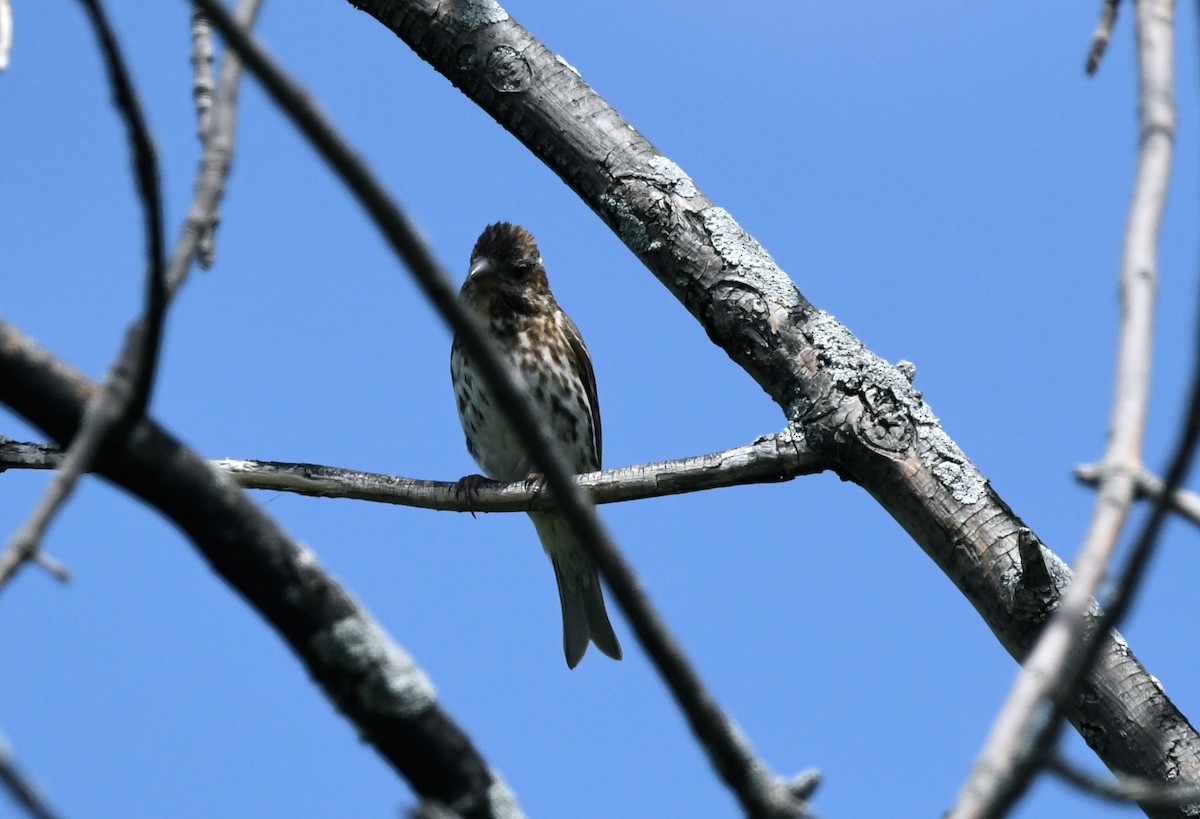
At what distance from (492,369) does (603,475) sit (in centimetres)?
286

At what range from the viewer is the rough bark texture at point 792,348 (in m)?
3.43

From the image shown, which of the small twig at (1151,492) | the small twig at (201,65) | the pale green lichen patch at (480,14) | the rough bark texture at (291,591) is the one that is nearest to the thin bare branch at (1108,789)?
the small twig at (1151,492)

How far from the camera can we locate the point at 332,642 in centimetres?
188

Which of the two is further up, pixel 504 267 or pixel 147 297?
pixel 504 267

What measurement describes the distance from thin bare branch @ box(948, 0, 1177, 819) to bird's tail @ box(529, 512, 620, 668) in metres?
5.54

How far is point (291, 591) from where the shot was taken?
6.15ft

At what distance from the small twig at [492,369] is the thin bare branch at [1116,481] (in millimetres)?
367

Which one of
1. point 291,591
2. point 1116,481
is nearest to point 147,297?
point 291,591

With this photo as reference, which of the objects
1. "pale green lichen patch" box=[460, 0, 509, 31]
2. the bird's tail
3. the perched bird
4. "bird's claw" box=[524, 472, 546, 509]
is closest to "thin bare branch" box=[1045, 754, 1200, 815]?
"bird's claw" box=[524, 472, 546, 509]

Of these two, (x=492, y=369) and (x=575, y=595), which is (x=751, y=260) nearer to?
(x=492, y=369)

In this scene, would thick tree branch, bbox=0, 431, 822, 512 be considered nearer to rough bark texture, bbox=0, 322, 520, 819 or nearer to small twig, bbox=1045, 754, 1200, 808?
rough bark texture, bbox=0, 322, 520, 819

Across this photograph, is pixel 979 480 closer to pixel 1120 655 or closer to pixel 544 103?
pixel 1120 655

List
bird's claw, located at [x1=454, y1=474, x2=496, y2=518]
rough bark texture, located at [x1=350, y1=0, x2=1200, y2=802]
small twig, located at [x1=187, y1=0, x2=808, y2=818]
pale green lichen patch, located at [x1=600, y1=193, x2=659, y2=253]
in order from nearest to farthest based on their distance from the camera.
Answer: small twig, located at [x1=187, y1=0, x2=808, y2=818]
rough bark texture, located at [x1=350, y1=0, x2=1200, y2=802]
pale green lichen patch, located at [x1=600, y1=193, x2=659, y2=253]
bird's claw, located at [x1=454, y1=474, x2=496, y2=518]

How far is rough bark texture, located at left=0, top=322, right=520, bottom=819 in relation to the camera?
6.16 feet
